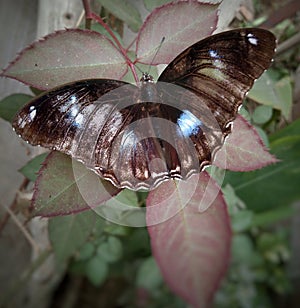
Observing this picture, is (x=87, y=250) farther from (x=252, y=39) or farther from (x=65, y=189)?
(x=252, y=39)

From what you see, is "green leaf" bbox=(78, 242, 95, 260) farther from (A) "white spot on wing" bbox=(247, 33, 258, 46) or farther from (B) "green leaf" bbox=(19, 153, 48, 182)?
(A) "white spot on wing" bbox=(247, 33, 258, 46)

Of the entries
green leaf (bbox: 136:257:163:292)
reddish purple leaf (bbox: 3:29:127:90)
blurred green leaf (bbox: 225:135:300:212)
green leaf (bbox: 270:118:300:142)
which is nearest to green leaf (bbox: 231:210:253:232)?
blurred green leaf (bbox: 225:135:300:212)

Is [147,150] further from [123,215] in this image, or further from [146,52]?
[123,215]

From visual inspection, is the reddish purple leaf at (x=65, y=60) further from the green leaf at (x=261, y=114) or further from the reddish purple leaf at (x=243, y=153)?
the green leaf at (x=261, y=114)

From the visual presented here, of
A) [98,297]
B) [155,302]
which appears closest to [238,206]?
[155,302]

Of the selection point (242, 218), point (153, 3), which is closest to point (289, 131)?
point (242, 218)

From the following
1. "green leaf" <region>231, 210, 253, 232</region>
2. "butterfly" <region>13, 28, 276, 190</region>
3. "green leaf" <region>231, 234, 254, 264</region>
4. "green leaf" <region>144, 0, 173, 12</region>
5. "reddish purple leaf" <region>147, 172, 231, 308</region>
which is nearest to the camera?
"reddish purple leaf" <region>147, 172, 231, 308</region>
